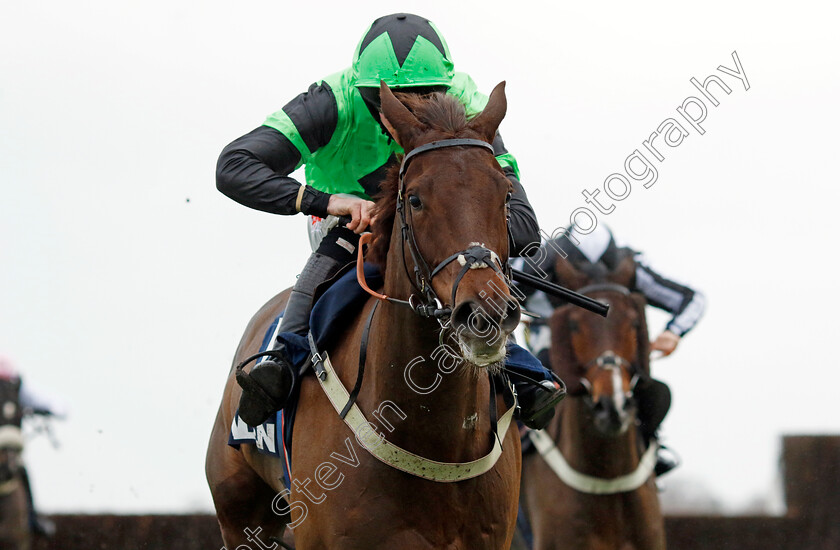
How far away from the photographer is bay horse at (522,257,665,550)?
7297 mm

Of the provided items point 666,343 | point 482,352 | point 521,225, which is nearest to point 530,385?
point 521,225

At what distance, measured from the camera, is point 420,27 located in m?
4.48

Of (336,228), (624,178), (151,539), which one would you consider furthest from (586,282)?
(151,539)

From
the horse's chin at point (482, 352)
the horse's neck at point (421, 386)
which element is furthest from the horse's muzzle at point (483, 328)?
the horse's neck at point (421, 386)

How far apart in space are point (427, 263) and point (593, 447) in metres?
4.50

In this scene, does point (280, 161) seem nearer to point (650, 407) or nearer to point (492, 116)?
point (492, 116)

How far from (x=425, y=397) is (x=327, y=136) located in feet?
5.00

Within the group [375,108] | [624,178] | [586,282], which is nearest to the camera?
[375,108]

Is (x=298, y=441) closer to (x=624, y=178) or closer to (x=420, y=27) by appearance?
(x=420, y=27)

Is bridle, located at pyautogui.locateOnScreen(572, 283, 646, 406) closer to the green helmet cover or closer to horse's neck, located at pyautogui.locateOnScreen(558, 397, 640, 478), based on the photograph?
horse's neck, located at pyautogui.locateOnScreen(558, 397, 640, 478)

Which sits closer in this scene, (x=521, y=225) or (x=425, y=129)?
(x=425, y=129)

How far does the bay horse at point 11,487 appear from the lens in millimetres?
10094

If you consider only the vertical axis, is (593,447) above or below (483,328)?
below

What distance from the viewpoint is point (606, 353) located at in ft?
24.5
